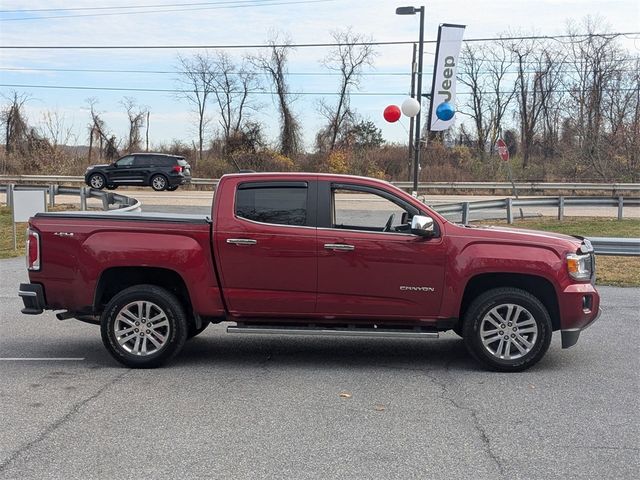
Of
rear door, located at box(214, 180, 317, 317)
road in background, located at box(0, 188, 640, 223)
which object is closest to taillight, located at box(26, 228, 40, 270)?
rear door, located at box(214, 180, 317, 317)

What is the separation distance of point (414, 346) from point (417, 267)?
1.59 meters

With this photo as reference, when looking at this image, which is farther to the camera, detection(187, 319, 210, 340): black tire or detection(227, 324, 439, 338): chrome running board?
detection(187, 319, 210, 340): black tire

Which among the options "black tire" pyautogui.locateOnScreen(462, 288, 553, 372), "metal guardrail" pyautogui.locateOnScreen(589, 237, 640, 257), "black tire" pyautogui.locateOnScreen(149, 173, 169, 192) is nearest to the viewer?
"black tire" pyautogui.locateOnScreen(462, 288, 553, 372)

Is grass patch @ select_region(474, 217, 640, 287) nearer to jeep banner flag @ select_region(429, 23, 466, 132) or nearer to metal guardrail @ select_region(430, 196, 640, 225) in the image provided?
metal guardrail @ select_region(430, 196, 640, 225)

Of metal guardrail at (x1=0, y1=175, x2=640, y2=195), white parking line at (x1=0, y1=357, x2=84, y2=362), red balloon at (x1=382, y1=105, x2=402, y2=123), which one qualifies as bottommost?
white parking line at (x1=0, y1=357, x2=84, y2=362)

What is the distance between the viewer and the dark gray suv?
95.9ft

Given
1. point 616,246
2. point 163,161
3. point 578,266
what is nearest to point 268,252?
point 578,266

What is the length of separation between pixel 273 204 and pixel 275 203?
0.07 ft

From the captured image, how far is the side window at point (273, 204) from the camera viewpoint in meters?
6.35

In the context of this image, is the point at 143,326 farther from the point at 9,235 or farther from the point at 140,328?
the point at 9,235

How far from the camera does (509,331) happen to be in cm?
620

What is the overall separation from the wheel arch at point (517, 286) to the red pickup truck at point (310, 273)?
1 cm

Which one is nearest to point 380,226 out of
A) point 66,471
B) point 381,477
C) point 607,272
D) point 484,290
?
point 484,290

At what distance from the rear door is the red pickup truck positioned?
0.01 m
